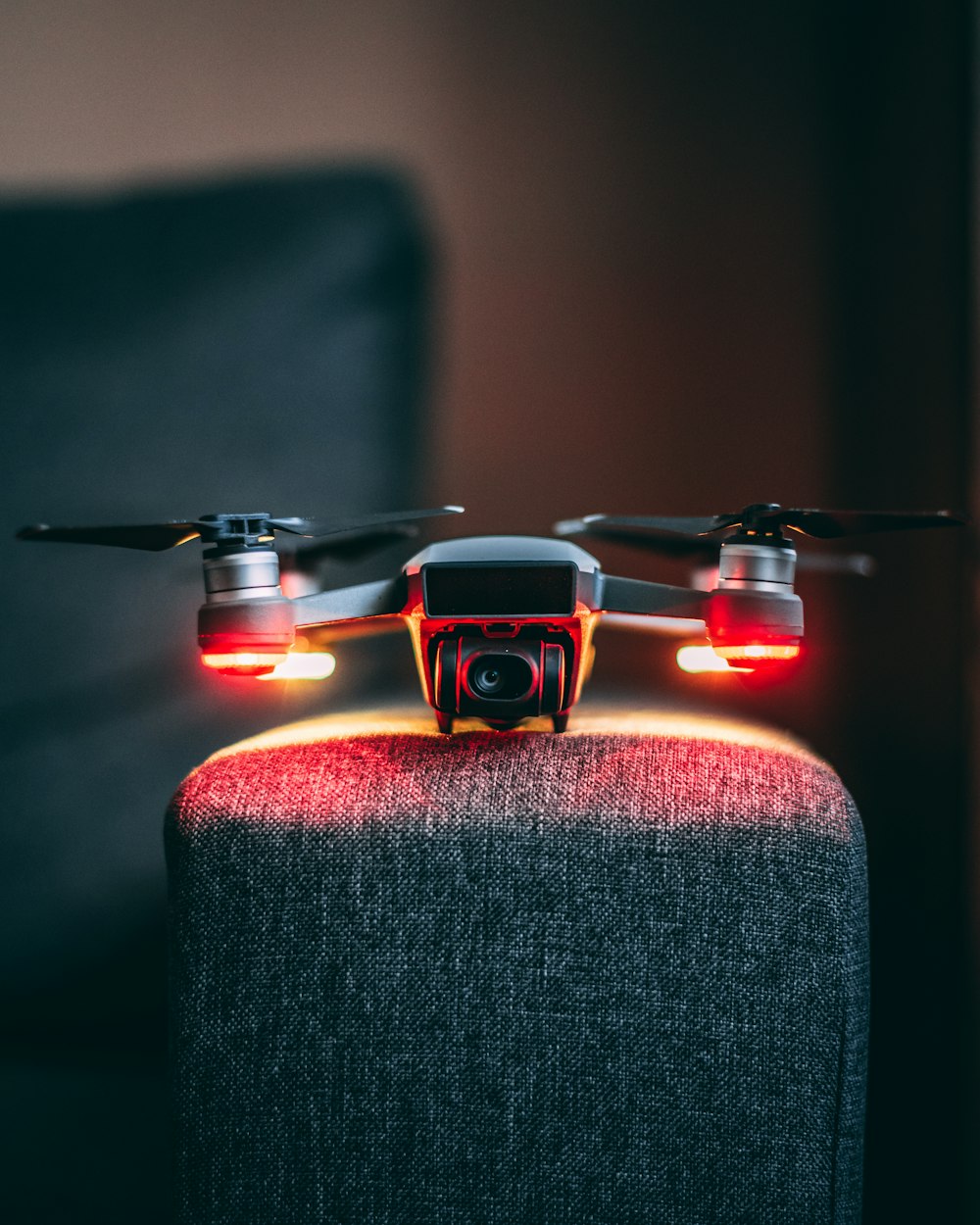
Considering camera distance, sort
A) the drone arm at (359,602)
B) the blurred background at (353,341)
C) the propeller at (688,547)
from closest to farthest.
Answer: the drone arm at (359,602)
the propeller at (688,547)
the blurred background at (353,341)

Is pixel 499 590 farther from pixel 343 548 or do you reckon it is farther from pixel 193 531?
pixel 343 548

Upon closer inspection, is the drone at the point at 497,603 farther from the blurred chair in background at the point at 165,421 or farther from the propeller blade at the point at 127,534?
the blurred chair in background at the point at 165,421

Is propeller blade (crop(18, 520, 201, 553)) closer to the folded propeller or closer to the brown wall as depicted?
the folded propeller

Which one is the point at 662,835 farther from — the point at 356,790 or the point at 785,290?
the point at 785,290

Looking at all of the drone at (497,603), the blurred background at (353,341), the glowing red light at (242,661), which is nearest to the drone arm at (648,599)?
the drone at (497,603)

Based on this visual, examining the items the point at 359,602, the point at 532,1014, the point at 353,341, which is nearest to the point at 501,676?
the point at 359,602

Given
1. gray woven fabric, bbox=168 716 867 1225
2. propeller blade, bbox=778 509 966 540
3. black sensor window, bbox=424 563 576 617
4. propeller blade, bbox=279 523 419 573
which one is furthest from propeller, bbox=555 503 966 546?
propeller blade, bbox=279 523 419 573
